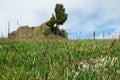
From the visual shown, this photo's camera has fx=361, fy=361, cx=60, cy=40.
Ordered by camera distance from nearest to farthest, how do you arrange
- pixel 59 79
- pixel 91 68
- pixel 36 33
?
pixel 59 79
pixel 91 68
pixel 36 33

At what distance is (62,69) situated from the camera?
7.44 m

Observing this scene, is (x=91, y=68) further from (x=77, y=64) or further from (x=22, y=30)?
(x=22, y=30)

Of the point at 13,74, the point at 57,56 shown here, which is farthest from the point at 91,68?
the point at 57,56

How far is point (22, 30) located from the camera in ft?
256

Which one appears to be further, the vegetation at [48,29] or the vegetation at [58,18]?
the vegetation at [58,18]

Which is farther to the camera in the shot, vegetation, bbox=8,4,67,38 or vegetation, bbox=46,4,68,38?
vegetation, bbox=46,4,68,38

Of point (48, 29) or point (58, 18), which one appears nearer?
point (48, 29)

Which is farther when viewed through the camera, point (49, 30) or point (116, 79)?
point (49, 30)

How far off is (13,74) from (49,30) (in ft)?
229

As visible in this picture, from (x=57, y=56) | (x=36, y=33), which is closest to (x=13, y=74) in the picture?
(x=57, y=56)

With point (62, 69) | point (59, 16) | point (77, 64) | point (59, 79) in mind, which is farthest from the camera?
point (59, 16)

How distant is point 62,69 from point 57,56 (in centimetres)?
336

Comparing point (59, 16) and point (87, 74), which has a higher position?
point (59, 16)

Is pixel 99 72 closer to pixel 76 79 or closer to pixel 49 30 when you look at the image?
pixel 76 79
